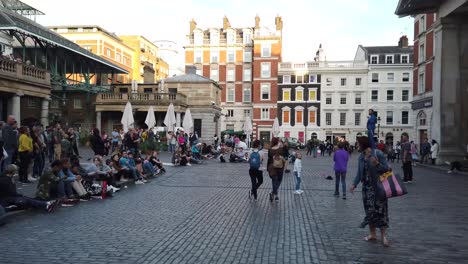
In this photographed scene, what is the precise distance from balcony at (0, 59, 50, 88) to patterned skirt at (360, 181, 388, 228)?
62.5 feet

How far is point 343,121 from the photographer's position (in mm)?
67938

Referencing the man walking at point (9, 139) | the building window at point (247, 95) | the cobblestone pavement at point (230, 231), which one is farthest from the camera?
the building window at point (247, 95)

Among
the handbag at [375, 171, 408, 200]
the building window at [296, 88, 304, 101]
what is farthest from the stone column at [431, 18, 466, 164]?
the building window at [296, 88, 304, 101]

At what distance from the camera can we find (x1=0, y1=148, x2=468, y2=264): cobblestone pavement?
21.6 ft

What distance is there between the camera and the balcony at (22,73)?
20828 millimetres

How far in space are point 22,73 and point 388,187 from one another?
68.1 ft

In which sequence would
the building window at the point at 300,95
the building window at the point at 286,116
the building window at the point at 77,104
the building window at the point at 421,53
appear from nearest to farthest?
the building window at the point at 421,53 → the building window at the point at 77,104 → the building window at the point at 300,95 → the building window at the point at 286,116

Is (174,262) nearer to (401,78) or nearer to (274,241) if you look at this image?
(274,241)

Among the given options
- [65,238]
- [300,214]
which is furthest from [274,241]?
[65,238]

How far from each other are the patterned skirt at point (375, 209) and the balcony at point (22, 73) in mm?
19048

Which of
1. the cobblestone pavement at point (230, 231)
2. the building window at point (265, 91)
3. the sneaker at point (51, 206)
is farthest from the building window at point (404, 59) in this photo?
the sneaker at point (51, 206)

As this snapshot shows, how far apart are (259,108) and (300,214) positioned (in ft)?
205

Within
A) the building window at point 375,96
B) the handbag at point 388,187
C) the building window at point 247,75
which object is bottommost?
the handbag at point 388,187

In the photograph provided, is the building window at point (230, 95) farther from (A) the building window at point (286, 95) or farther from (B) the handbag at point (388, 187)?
(B) the handbag at point (388, 187)
